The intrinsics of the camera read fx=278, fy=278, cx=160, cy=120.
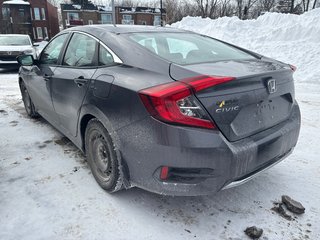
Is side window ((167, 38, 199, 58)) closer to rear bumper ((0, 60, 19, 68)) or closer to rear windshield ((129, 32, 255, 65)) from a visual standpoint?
rear windshield ((129, 32, 255, 65))

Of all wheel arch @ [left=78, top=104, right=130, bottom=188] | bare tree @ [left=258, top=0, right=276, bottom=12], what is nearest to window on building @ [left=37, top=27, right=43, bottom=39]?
bare tree @ [left=258, top=0, right=276, bottom=12]

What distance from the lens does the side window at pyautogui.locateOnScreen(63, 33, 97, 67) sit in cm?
278

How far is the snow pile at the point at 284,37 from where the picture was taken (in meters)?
8.47

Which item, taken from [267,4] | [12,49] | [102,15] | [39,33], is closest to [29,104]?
[12,49]

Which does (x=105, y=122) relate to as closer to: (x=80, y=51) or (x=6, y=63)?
(x=80, y=51)

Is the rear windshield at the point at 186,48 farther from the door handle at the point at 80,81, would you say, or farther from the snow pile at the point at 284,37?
the snow pile at the point at 284,37

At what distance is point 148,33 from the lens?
291 centimetres

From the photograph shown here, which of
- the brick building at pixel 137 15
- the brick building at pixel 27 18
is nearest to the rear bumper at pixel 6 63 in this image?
the brick building at pixel 27 18

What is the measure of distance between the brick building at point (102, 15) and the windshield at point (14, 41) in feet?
127

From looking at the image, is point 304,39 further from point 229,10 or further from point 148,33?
point 229,10

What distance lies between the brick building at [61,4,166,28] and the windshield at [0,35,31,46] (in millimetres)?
38668

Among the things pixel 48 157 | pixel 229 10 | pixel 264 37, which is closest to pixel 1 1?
pixel 229 10

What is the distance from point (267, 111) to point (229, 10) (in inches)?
2189

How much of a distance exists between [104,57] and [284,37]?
10399mm
